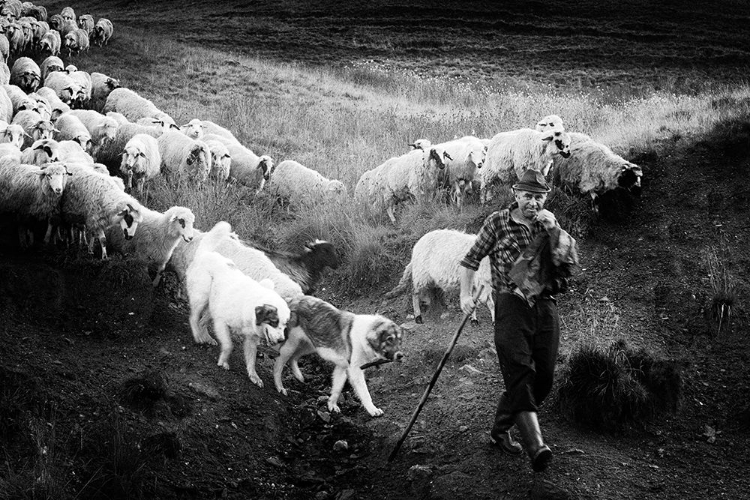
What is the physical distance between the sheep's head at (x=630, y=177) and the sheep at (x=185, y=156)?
686 centimetres

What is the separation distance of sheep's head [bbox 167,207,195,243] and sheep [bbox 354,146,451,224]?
364 cm

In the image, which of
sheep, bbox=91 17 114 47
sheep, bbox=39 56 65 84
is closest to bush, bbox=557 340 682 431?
sheep, bbox=39 56 65 84

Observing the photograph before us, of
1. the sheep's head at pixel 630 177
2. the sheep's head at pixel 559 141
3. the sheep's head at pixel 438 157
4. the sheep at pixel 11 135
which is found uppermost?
the sheep's head at pixel 559 141

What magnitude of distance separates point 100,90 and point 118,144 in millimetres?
6612

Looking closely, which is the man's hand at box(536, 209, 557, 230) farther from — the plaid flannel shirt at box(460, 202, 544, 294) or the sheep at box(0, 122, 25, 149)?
Result: the sheep at box(0, 122, 25, 149)

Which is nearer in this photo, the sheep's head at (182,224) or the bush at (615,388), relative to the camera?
the bush at (615,388)

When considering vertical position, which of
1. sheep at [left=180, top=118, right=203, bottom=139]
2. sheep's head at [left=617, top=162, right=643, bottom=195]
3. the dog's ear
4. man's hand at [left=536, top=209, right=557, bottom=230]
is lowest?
the dog's ear

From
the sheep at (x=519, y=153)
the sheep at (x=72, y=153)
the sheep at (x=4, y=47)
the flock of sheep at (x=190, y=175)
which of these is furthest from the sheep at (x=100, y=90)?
the sheep at (x=519, y=153)

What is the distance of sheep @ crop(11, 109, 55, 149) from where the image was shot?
13312 mm

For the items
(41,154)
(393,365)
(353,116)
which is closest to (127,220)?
(41,154)

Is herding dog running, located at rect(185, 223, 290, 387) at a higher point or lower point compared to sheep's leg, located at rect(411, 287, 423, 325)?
higher

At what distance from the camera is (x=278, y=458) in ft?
20.7

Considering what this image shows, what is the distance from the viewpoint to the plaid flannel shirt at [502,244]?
5.48 meters

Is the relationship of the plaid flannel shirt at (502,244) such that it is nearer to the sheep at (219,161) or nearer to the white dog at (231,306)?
the white dog at (231,306)
